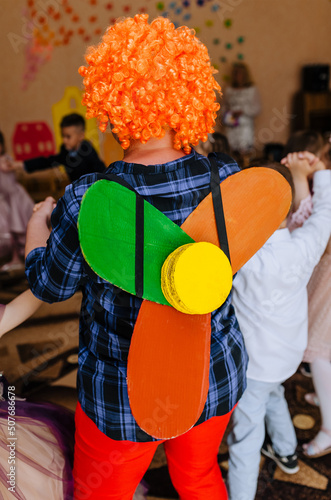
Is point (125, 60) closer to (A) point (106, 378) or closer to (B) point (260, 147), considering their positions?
(A) point (106, 378)

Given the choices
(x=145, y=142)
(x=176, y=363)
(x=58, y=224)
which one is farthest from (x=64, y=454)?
(x=145, y=142)

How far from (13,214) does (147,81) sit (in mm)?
2647

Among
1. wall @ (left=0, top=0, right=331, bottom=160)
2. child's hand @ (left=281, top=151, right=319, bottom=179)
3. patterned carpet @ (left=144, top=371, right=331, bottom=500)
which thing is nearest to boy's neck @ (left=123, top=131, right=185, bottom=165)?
child's hand @ (left=281, top=151, right=319, bottom=179)

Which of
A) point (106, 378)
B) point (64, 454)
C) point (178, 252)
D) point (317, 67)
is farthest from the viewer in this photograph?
point (317, 67)

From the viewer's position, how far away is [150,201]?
28.4 inches

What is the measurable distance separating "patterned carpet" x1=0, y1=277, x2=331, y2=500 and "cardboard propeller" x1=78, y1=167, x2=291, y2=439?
2.37 feet

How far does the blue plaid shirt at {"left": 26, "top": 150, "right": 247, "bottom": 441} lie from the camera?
2.35 ft

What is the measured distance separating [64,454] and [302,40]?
6.34 m

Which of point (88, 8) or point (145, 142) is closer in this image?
point (145, 142)

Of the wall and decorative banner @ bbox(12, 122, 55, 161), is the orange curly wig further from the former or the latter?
the wall

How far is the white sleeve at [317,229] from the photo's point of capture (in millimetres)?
1082

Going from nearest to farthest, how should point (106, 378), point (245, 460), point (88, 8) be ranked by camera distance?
point (106, 378) < point (245, 460) < point (88, 8)

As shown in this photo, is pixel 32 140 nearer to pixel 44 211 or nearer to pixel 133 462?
pixel 44 211

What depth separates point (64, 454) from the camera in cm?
104
